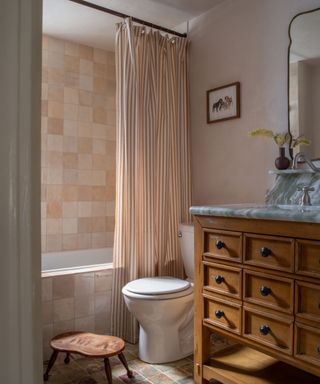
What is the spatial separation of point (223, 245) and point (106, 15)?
201 centimetres

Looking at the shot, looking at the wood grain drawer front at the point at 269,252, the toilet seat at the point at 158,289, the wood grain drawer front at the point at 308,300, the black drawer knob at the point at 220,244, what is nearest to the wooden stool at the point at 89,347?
the toilet seat at the point at 158,289

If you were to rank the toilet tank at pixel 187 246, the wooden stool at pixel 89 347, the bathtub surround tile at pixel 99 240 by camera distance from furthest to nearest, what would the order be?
the bathtub surround tile at pixel 99 240
the toilet tank at pixel 187 246
the wooden stool at pixel 89 347

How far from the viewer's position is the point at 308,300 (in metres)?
1.29

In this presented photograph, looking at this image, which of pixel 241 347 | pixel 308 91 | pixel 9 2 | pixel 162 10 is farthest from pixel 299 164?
pixel 9 2

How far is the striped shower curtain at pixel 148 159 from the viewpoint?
2432 mm

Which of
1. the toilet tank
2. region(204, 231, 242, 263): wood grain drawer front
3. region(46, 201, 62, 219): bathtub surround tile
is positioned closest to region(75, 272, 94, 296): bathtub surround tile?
the toilet tank

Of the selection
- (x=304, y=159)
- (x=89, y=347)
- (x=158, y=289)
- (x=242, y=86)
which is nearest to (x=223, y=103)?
(x=242, y=86)

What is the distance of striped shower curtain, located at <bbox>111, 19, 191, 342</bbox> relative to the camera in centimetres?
243

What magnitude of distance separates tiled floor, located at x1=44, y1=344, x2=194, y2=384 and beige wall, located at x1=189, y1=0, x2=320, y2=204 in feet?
3.65

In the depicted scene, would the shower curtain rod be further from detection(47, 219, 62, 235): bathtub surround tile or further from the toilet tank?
detection(47, 219, 62, 235): bathtub surround tile

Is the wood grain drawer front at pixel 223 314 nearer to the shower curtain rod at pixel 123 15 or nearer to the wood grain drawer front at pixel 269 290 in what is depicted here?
the wood grain drawer front at pixel 269 290

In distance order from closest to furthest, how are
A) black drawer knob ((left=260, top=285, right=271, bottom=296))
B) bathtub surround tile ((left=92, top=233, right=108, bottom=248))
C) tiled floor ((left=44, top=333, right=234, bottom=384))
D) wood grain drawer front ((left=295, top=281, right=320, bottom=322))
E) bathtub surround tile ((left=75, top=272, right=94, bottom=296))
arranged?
wood grain drawer front ((left=295, top=281, right=320, bottom=322)) < black drawer knob ((left=260, top=285, right=271, bottom=296)) < tiled floor ((left=44, top=333, right=234, bottom=384)) < bathtub surround tile ((left=75, top=272, right=94, bottom=296)) < bathtub surround tile ((left=92, top=233, right=108, bottom=248))

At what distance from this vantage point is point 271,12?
85.8 inches

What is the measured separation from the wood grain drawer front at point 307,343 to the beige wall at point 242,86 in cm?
105
